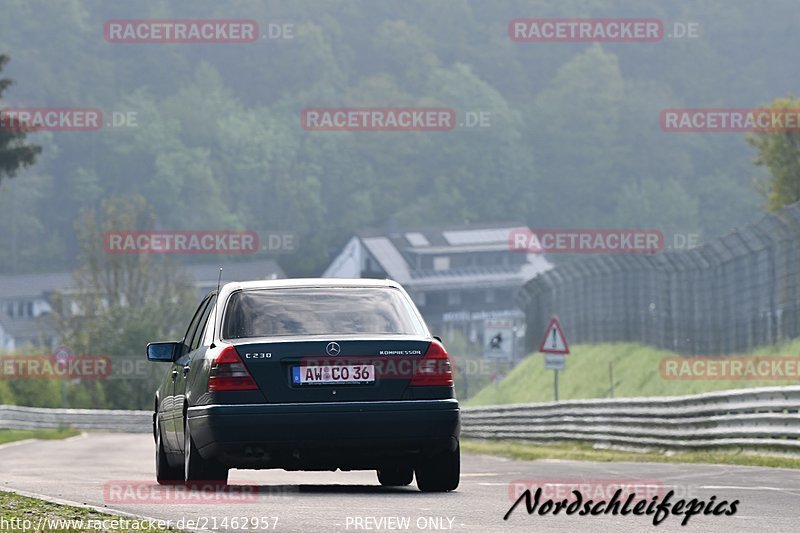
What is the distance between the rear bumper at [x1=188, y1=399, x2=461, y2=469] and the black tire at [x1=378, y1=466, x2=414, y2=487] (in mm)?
1768

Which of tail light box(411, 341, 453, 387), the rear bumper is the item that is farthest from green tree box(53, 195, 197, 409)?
tail light box(411, 341, 453, 387)

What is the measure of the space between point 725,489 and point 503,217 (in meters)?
154

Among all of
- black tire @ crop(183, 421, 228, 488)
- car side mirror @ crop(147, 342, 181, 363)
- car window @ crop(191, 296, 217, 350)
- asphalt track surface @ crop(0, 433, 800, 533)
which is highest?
car window @ crop(191, 296, 217, 350)

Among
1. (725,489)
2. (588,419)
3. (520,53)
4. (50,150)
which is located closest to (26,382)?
(588,419)

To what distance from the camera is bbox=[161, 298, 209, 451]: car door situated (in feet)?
43.2

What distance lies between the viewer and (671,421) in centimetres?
2453

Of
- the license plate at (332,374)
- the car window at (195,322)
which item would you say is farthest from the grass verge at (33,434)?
the license plate at (332,374)

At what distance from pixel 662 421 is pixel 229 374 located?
45.9 ft

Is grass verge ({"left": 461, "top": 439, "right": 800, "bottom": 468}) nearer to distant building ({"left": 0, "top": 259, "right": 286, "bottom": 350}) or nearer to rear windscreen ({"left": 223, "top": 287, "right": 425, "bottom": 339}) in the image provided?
rear windscreen ({"left": 223, "top": 287, "right": 425, "bottom": 339})

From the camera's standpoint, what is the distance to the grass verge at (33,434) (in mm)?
38094

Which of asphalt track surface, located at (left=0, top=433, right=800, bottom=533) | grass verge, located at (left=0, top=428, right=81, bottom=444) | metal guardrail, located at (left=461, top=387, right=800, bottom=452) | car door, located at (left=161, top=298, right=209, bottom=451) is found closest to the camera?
asphalt track surface, located at (left=0, top=433, right=800, bottom=533)

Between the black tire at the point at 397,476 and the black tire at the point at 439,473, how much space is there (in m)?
0.89

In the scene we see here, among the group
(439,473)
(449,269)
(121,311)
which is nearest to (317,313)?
(439,473)

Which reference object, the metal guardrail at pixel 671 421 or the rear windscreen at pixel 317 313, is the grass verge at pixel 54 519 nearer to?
the rear windscreen at pixel 317 313
